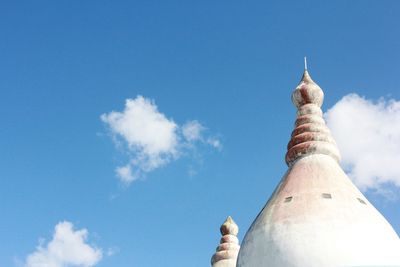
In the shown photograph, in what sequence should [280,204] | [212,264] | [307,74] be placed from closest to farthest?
[280,204] < [307,74] < [212,264]

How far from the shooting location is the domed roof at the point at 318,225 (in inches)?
454

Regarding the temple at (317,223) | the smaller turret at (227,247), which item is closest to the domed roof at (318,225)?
the temple at (317,223)

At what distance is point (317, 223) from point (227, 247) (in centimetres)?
827

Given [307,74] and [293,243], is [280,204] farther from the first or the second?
[307,74]

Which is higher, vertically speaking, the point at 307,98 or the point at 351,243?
the point at 307,98

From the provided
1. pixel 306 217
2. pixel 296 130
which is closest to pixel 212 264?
pixel 296 130

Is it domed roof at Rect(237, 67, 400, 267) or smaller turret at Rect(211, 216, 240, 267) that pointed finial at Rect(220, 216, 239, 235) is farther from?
domed roof at Rect(237, 67, 400, 267)

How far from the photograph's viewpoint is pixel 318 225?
11945 millimetres

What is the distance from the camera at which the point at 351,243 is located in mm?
11562

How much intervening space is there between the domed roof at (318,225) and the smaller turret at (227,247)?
245 inches

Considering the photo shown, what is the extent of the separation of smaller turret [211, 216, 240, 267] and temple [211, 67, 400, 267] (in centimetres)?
608

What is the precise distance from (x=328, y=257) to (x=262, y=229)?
1.74 m

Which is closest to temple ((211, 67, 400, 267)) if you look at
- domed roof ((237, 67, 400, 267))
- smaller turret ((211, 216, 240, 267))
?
domed roof ((237, 67, 400, 267))

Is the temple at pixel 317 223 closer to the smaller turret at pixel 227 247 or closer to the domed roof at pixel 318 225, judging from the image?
the domed roof at pixel 318 225
